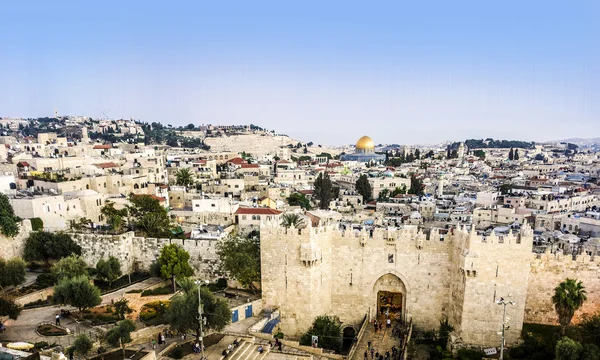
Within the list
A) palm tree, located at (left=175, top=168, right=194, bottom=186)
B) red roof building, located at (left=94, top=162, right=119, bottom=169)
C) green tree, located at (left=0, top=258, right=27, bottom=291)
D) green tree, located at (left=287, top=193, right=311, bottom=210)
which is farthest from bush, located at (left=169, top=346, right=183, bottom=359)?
palm tree, located at (left=175, top=168, right=194, bottom=186)

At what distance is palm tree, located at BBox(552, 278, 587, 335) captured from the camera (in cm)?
1806

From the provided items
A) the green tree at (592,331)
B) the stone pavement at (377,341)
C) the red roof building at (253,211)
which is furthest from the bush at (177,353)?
the red roof building at (253,211)

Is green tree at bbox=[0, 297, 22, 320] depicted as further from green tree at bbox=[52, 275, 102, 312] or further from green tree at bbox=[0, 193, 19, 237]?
green tree at bbox=[0, 193, 19, 237]

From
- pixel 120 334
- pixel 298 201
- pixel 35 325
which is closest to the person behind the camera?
pixel 120 334

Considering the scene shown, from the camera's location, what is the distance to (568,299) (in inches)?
710

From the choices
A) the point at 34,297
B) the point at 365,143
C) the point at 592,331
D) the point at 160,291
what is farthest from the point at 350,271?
the point at 365,143

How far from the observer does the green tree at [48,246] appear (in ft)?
90.0

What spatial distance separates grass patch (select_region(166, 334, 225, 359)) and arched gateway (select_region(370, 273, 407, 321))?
8309mm

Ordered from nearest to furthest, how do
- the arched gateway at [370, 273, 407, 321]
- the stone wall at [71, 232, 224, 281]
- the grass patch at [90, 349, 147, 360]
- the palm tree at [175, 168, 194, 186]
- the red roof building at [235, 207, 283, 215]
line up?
the grass patch at [90, 349, 147, 360] → the arched gateway at [370, 273, 407, 321] → the stone wall at [71, 232, 224, 281] → the red roof building at [235, 207, 283, 215] → the palm tree at [175, 168, 194, 186]

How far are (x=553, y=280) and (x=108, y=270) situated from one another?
2445cm

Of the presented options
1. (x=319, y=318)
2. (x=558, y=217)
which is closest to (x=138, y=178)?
(x=319, y=318)

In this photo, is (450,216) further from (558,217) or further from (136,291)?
(136,291)

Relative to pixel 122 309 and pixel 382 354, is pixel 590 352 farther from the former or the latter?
pixel 122 309

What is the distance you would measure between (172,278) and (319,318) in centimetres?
1047
